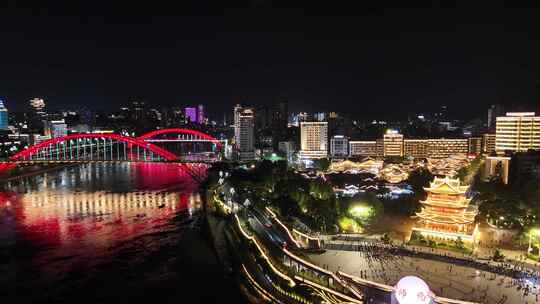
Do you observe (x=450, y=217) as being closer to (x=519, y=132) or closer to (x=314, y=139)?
(x=519, y=132)

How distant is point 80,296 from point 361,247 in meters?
5.67

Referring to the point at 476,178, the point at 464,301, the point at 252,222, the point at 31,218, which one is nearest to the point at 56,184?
the point at 31,218

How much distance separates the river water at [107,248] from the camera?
355 inches

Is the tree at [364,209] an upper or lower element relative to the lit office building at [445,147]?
lower

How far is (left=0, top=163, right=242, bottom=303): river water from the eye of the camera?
9.02m

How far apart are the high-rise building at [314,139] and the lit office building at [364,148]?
2.03 metres

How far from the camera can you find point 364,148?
31672 mm

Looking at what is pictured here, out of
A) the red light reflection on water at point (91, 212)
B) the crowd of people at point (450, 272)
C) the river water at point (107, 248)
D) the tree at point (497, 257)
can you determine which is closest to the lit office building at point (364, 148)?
the red light reflection on water at point (91, 212)

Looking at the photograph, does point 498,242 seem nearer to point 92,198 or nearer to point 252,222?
point 252,222

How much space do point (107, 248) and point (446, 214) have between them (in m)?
8.47

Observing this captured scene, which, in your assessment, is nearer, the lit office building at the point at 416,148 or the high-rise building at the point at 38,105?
the lit office building at the point at 416,148

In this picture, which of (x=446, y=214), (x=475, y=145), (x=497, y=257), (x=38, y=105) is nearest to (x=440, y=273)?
(x=497, y=257)

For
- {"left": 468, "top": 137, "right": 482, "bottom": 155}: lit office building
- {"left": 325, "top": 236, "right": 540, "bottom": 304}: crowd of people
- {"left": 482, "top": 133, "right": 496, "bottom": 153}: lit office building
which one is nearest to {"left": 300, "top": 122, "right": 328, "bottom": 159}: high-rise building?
{"left": 468, "top": 137, "right": 482, "bottom": 155}: lit office building

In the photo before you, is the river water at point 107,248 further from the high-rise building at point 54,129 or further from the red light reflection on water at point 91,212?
the high-rise building at point 54,129
